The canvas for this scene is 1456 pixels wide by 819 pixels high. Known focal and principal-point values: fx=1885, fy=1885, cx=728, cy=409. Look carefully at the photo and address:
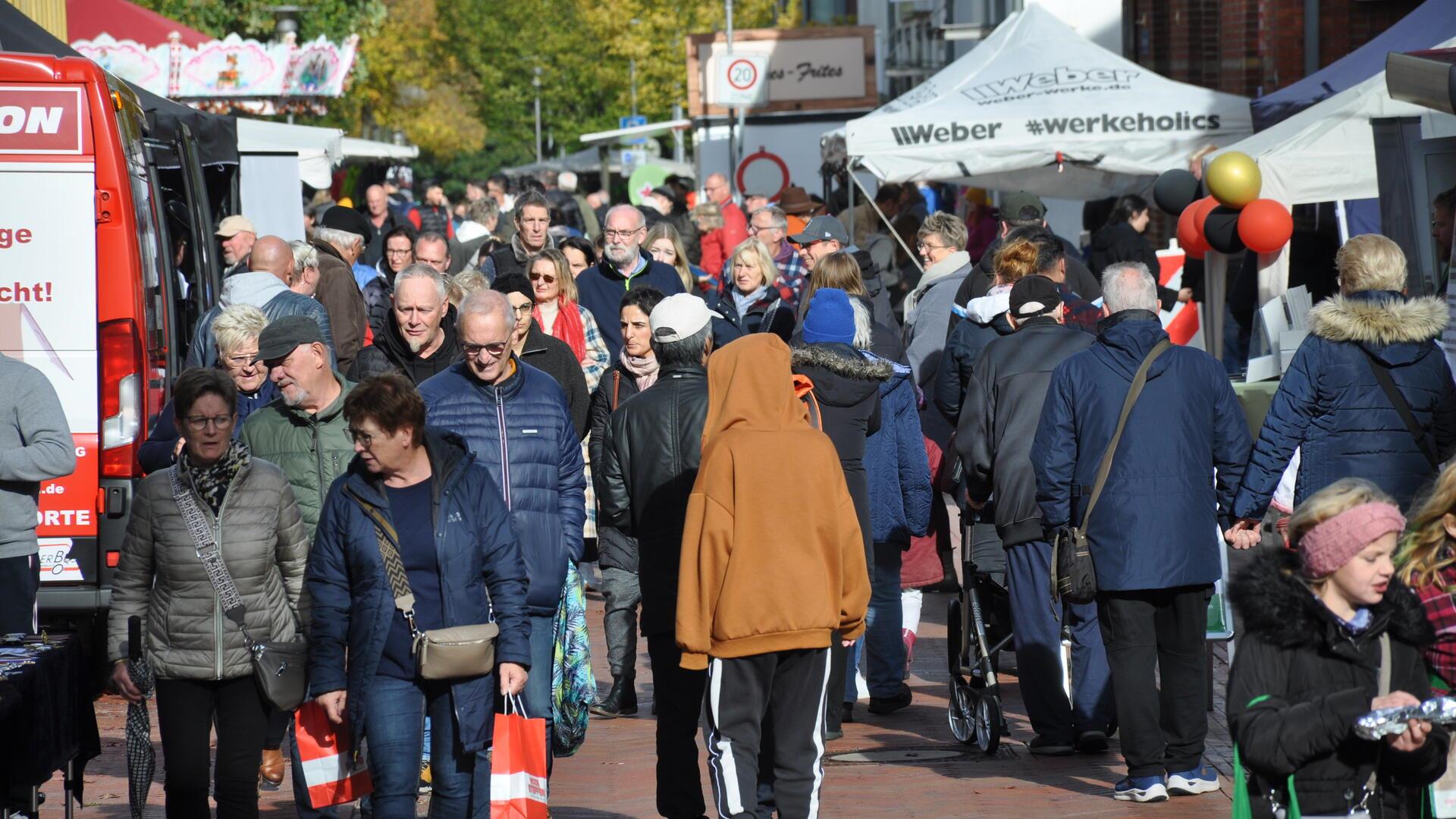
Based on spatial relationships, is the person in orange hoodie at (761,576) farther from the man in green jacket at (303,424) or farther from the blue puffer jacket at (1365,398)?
the blue puffer jacket at (1365,398)

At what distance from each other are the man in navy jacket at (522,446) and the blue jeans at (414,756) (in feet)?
2.21

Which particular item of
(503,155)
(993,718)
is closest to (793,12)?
(503,155)

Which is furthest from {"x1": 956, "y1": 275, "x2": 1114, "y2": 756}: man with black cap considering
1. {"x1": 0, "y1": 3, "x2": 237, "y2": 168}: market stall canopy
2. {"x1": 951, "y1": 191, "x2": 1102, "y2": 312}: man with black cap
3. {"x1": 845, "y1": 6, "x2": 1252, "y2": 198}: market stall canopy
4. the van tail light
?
{"x1": 845, "y1": 6, "x2": 1252, "y2": 198}: market stall canopy

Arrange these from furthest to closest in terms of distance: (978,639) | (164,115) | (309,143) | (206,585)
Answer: (309,143) < (164,115) < (978,639) < (206,585)

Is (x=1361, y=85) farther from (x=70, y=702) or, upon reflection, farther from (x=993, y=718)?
(x=70, y=702)

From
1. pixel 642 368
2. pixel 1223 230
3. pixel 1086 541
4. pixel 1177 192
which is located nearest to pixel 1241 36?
pixel 1177 192

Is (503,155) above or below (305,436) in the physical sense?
above

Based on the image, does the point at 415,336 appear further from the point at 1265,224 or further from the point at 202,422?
the point at 1265,224

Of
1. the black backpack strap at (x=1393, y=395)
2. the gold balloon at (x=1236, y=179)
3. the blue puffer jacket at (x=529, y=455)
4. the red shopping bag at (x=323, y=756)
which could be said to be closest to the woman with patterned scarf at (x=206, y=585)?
the red shopping bag at (x=323, y=756)

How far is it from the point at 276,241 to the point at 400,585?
5.09m

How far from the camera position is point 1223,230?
11484 millimetres

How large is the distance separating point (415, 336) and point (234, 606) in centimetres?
245

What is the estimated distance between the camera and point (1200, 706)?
6824mm

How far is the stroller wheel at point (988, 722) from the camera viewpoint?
7.56 meters
